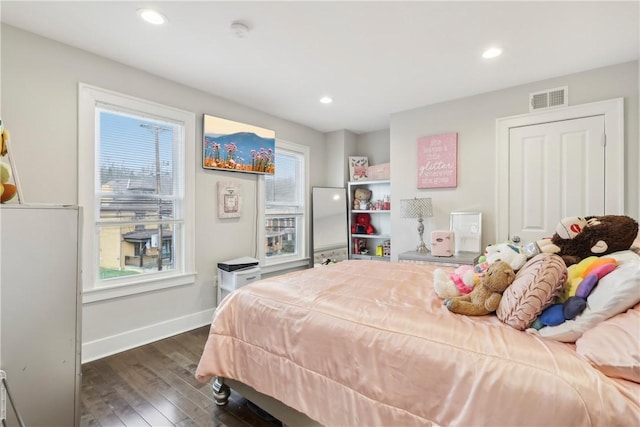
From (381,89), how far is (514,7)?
1412mm

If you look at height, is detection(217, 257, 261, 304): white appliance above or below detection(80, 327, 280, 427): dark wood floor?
above

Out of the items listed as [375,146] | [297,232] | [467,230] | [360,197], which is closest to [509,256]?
[467,230]

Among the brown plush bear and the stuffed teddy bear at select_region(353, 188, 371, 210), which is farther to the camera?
the stuffed teddy bear at select_region(353, 188, 371, 210)

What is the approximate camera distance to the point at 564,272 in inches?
45.4

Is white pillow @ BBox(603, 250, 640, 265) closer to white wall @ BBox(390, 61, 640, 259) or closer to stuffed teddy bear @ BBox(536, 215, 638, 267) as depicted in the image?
stuffed teddy bear @ BBox(536, 215, 638, 267)

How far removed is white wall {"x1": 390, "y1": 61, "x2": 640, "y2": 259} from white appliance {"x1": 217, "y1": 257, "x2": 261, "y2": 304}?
1.89 meters

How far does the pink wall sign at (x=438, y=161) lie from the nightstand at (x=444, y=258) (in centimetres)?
85

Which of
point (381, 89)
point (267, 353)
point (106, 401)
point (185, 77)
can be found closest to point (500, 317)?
point (267, 353)

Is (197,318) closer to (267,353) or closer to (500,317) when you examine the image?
(267,353)

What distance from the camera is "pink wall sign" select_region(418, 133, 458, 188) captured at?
342cm

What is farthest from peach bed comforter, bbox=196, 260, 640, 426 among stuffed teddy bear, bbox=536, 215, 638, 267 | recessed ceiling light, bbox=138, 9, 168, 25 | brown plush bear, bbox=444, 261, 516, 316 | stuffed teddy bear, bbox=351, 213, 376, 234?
stuffed teddy bear, bbox=351, 213, 376, 234

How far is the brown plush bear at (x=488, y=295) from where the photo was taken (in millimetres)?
1312

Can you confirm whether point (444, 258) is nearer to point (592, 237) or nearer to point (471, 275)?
point (471, 275)

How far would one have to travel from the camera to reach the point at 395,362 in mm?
1135
